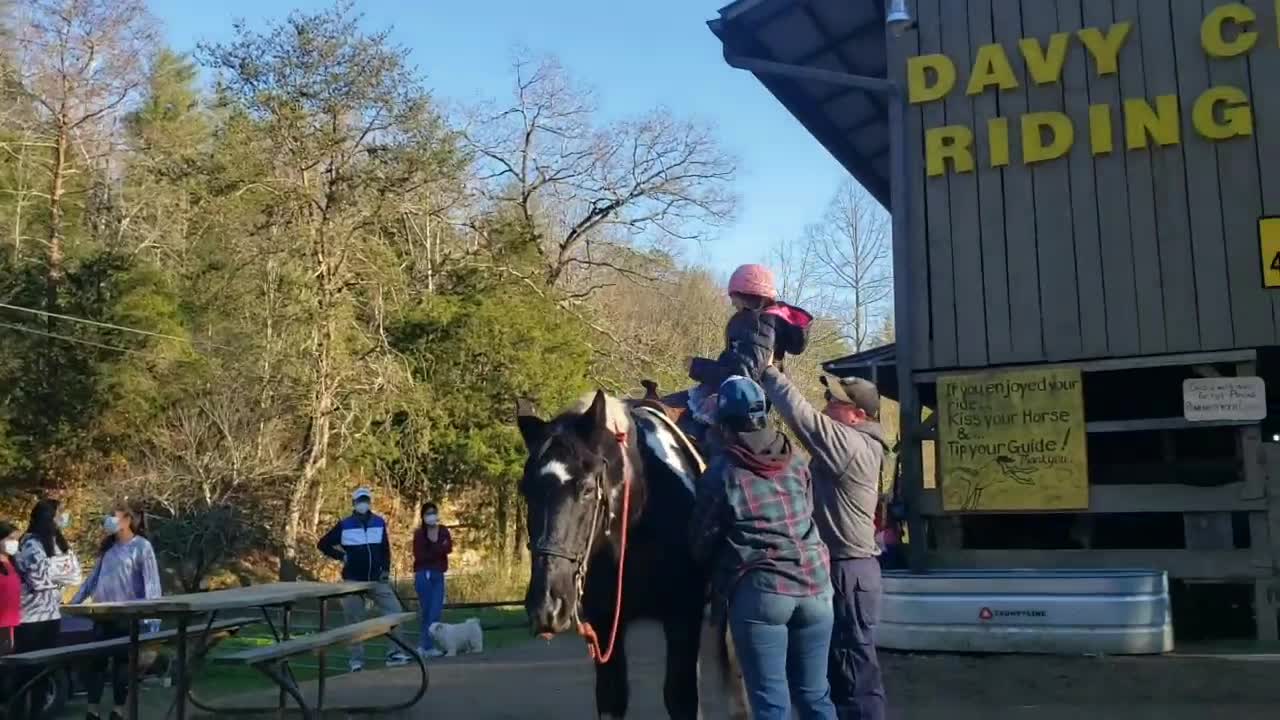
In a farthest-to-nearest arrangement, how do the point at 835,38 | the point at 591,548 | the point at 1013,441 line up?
1. the point at 835,38
2. the point at 1013,441
3. the point at 591,548

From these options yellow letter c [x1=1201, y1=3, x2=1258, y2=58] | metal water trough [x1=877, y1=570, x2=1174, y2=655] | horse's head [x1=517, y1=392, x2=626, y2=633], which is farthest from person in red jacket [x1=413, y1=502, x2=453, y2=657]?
yellow letter c [x1=1201, y1=3, x2=1258, y2=58]

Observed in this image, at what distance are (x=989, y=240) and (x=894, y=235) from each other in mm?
953

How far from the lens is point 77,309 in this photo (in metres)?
23.7

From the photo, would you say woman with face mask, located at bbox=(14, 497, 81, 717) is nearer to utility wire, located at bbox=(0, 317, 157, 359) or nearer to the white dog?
the white dog

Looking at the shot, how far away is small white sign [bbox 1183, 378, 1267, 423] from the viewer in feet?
34.2

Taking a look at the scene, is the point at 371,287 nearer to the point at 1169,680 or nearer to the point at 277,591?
the point at 277,591

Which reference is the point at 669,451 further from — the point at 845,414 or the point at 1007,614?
the point at 1007,614

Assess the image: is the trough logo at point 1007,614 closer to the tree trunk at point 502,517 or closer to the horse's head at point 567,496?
the horse's head at point 567,496

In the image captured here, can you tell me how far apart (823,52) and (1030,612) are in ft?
25.7

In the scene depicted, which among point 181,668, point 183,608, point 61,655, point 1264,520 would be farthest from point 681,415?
point 1264,520

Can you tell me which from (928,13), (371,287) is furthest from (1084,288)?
(371,287)

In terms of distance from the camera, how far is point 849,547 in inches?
205

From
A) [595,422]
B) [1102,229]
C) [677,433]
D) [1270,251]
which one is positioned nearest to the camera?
[595,422]

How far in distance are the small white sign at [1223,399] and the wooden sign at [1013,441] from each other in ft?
3.14
